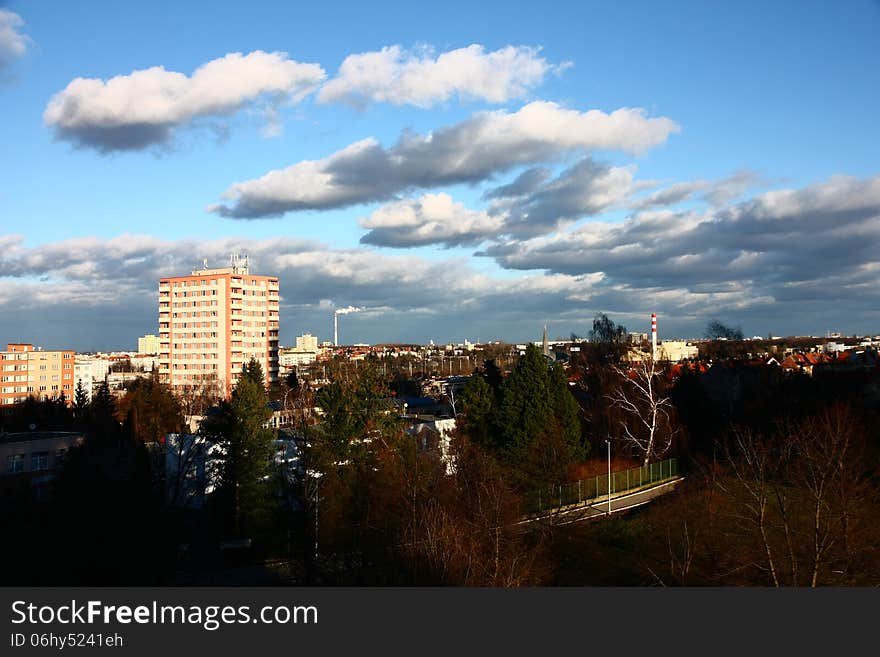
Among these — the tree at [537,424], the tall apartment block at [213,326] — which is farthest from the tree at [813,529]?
the tall apartment block at [213,326]

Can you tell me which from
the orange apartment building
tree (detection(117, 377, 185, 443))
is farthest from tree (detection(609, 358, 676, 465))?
the orange apartment building

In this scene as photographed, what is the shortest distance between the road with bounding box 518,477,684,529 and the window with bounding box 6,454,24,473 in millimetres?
21751

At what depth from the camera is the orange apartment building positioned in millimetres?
76812

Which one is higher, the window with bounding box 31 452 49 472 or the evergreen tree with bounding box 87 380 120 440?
the evergreen tree with bounding box 87 380 120 440

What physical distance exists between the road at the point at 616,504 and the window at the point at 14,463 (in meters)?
21.8

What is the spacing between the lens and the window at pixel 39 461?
30500 mm

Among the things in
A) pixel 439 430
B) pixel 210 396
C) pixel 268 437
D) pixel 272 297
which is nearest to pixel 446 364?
pixel 272 297

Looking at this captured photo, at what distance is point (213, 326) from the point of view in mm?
79875

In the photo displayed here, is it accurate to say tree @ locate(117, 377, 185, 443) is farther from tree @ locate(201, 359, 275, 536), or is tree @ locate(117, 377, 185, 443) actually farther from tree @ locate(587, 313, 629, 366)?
tree @ locate(587, 313, 629, 366)

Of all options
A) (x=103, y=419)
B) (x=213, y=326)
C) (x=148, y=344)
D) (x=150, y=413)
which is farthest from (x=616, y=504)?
(x=148, y=344)
